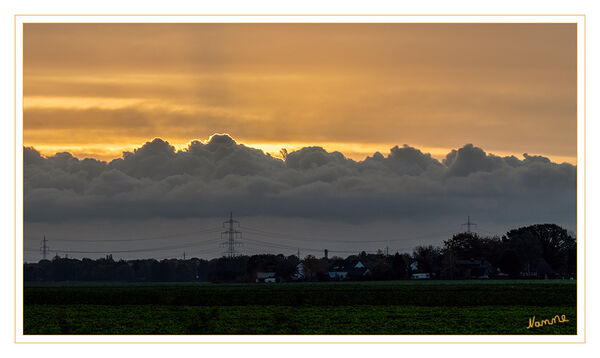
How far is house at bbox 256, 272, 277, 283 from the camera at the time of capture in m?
130

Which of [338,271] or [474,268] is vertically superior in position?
[474,268]

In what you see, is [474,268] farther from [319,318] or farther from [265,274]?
[319,318]

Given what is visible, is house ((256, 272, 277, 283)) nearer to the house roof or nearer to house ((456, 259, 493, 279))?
the house roof

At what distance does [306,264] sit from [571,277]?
47.6 metres

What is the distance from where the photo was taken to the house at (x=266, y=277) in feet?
426

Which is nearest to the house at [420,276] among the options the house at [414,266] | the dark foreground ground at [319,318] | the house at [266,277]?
the house at [414,266]

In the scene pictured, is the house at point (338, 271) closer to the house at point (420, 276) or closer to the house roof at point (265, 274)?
the house roof at point (265, 274)

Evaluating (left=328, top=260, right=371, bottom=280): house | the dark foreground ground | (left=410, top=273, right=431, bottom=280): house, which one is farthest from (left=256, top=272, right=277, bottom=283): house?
the dark foreground ground

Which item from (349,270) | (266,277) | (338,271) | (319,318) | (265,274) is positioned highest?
(319,318)

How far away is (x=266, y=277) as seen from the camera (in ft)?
435

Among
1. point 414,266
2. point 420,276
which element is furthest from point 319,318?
point 414,266

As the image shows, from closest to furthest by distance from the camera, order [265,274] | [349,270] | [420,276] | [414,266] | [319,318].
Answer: [319,318], [420,276], [265,274], [414,266], [349,270]
